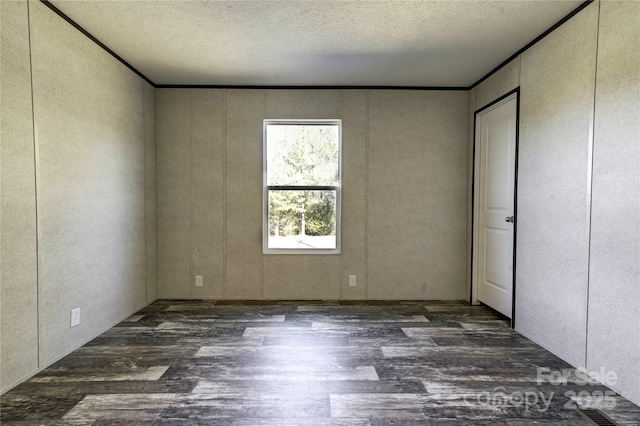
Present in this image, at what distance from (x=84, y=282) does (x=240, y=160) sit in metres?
2.04

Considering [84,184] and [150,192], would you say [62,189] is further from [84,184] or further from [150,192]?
[150,192]

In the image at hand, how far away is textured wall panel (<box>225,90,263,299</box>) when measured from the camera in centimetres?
403

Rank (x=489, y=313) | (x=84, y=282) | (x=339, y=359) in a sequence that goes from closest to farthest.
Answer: (x=339, y=359) → (x=84, y=282) → (x=489, y=313)

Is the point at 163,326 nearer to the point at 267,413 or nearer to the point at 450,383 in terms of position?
the point at 267,413

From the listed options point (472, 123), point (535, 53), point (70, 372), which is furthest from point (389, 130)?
point (70, 372)

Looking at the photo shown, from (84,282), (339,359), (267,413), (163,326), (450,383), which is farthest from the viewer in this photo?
(163,326)

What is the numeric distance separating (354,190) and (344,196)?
A: 14cm

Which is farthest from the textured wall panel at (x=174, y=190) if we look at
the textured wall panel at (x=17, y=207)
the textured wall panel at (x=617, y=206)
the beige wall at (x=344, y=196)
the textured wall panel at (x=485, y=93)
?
the textured wall panel at (x=617, y=206)

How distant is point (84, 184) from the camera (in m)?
2.76

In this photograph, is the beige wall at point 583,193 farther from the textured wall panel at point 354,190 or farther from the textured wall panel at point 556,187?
the textured wall panel at point 354,190

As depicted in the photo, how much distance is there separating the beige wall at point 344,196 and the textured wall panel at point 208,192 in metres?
0.01

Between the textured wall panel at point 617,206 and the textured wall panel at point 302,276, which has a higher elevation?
the textured wall panel at point 617,206

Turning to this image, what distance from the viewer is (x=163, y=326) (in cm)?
317

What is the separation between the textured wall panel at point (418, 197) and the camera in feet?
13.3
